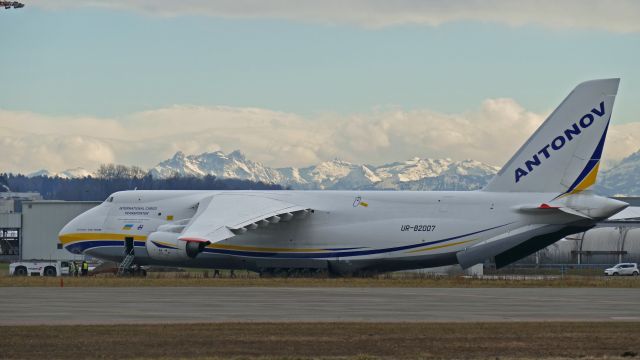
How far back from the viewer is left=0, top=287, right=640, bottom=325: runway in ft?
86.3

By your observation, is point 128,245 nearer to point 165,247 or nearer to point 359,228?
point 165,247

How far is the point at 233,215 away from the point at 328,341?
3209 centimetres

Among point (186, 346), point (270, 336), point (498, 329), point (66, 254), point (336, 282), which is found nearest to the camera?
point (186, 346)

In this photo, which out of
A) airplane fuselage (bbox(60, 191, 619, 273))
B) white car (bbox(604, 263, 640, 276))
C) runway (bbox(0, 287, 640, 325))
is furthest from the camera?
white car (bbox(604, 263, 640, 276))

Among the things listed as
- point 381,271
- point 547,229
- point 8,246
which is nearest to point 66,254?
point 8,246

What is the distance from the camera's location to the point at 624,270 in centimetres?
7719

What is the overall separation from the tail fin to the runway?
32.8ft

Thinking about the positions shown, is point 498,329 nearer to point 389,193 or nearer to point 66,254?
point 389,193

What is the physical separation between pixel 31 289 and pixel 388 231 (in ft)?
60.2

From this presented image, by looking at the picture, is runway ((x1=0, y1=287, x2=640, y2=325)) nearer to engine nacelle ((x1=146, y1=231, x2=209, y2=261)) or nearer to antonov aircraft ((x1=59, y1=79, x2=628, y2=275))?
antonov aircraft ((x1=59, y1=79, x2=628, y2=275))

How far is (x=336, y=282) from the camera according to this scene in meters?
47.5

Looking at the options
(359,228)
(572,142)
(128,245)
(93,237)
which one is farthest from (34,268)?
(572,142)

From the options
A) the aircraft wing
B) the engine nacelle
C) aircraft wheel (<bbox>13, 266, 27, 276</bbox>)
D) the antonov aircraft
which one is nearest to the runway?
the aircraft wing

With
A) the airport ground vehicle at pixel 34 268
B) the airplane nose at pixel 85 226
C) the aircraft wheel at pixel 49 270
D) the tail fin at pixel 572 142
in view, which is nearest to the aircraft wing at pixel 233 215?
the airplane nose at pixel 85 226
